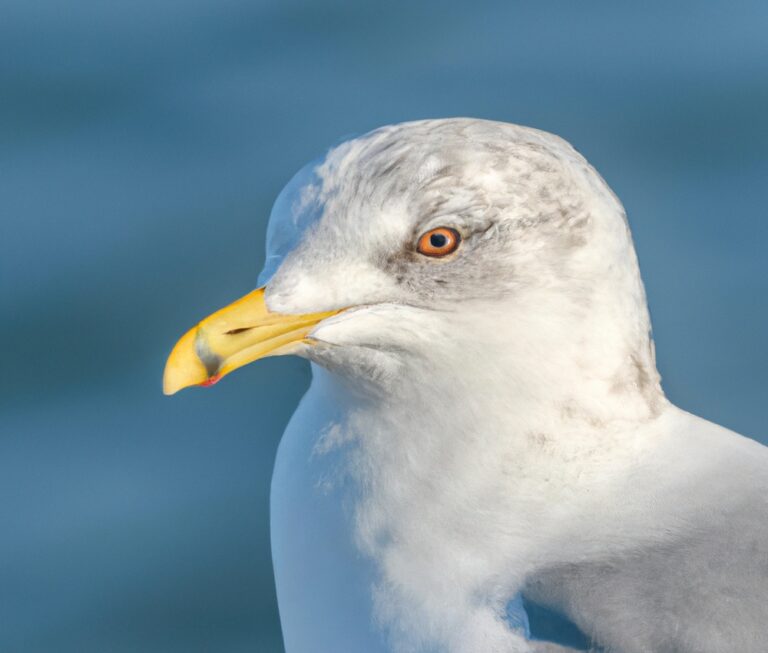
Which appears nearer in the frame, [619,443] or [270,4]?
[619,443]

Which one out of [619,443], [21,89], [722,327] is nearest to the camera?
[619,443]

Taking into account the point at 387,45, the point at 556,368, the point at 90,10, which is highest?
the point at 90,10

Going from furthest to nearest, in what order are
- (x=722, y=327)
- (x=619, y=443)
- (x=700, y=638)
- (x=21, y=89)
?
(x=21, y=89) < (x=722, y=327) < (x=619, y=443) < (x=700, y=638)

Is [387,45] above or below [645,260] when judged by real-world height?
above

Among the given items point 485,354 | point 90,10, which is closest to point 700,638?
point 485,354

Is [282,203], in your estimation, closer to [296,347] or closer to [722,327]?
[296,347]

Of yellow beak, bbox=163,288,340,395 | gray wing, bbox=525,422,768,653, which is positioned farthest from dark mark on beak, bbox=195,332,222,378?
gray wing, bbox=525,422,768,653
